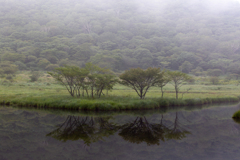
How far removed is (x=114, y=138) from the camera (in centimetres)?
1084

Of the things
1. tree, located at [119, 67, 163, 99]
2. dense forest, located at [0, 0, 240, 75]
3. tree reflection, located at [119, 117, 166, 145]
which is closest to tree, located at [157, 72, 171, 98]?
tree, located at [119, 67, 163, 99]

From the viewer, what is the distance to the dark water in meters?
8.74

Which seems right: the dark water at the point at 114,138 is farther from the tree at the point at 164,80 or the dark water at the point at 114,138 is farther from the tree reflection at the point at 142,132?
the tree at the point at 164,80

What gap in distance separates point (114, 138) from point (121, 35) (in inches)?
4936

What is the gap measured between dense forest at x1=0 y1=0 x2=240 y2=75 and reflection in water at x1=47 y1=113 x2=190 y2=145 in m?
53.4

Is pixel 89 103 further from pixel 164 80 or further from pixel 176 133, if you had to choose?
pixel 164 80

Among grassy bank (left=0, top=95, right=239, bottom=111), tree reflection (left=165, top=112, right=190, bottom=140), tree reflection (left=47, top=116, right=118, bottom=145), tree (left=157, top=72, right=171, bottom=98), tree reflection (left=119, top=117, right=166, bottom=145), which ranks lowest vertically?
tree reflection (left=165, top=112, right=190, bottom=140)

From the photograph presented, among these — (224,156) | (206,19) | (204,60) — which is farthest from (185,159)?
(206,19)

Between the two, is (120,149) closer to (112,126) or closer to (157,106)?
(112,126)

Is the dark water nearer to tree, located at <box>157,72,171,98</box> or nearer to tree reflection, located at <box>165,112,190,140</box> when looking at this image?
tree reflection, located at <box>165,112,190,140</box>

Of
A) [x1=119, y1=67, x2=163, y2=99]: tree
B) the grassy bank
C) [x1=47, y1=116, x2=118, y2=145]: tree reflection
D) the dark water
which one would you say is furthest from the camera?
[x1=119, y1=67, x2=163, y2=99]: tree

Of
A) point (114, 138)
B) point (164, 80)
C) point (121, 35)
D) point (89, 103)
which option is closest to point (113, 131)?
point (114, 138)

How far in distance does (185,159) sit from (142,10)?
194 meters

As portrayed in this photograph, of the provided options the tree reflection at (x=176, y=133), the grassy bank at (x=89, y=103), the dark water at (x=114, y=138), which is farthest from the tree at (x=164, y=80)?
the tree reflection at (x=176, y=133)
